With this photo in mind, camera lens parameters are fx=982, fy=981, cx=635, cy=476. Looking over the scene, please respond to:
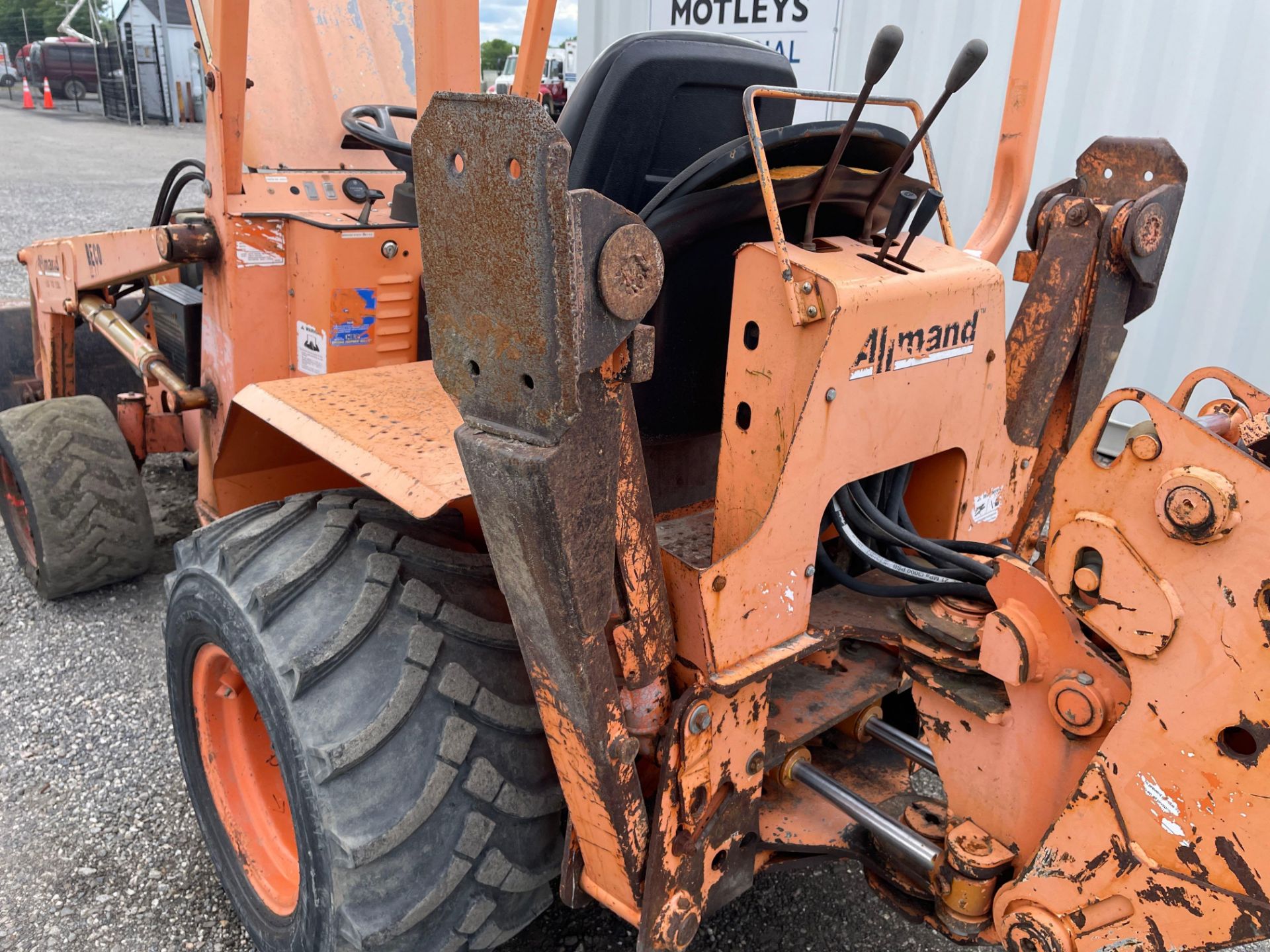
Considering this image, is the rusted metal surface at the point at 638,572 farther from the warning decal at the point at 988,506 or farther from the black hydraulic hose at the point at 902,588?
the warning decal at the point at 988,506

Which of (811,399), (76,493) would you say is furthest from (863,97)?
(76,493)

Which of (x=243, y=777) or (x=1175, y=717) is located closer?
(x=1175, y=717)

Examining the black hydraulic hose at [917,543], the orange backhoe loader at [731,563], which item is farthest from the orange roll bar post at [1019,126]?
the black hydraulic hose at [917,543]

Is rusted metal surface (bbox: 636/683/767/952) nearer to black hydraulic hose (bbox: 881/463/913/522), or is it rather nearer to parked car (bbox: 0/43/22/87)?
black hydraulic hose (bbox: 881/463/913/522)

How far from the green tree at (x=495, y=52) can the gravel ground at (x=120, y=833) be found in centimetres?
3902

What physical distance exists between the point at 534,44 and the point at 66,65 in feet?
107

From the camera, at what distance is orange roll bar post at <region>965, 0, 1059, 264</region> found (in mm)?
2053

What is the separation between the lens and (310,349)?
105 inches

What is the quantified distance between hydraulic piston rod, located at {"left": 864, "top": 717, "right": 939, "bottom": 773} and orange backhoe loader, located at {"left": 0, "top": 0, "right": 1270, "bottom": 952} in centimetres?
2

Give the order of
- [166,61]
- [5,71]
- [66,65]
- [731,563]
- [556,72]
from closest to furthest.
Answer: [731,563] → [166,61] → [556,72] → [66,65] → [5,71]

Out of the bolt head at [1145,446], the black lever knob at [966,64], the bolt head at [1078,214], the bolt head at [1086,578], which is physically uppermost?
the black lever knob at [966,64]

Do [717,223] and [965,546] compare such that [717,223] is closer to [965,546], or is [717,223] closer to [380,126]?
[965,546]

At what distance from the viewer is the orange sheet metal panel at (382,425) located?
164 centimetres

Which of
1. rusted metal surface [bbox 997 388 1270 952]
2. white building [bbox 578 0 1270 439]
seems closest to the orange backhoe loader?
rusted metal surface [bbox 997 388 1270 952]
